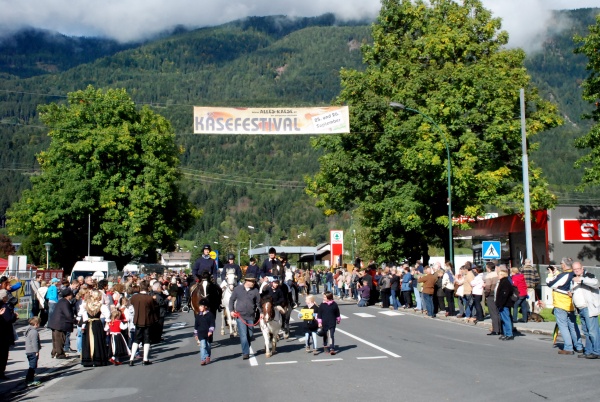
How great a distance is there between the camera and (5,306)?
48.1 feet

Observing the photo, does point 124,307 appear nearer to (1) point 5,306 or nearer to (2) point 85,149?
(1) point 5,306

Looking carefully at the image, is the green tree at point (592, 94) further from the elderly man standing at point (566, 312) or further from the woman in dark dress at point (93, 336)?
the woman in dark dress at point (93, 336)

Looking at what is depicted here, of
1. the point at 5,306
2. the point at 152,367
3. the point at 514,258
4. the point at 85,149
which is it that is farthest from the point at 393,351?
the point at 85,149

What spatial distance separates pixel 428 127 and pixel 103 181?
24.0 m

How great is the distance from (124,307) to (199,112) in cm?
1203

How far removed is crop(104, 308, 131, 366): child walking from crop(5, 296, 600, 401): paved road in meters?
0.48

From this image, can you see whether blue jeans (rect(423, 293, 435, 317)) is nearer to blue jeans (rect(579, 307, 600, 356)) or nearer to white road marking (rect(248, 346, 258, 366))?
white road marking (rect(248, 346, 258, 366))

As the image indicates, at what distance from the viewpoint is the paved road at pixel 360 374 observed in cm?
1099

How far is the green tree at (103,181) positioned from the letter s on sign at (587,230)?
26.4 m

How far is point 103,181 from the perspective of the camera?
4922 centimetres

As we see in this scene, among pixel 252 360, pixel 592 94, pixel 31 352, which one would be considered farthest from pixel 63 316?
pixel 592 94

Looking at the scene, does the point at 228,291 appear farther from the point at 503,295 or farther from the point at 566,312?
the point at 566,312

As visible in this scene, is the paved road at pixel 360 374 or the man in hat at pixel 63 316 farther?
the man in hat at pixel 63 316

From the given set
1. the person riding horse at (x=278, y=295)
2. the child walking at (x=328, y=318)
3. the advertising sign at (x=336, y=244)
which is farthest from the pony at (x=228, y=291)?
the advertising sign at (x=336, y=244)
